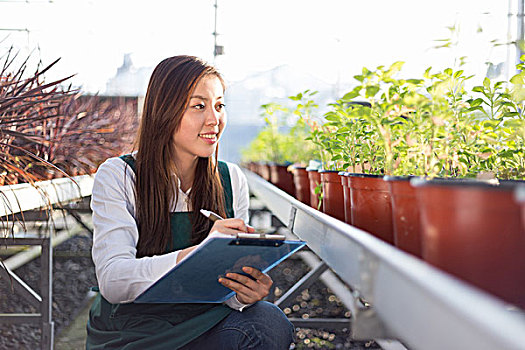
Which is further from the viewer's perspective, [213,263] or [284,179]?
[284,179]

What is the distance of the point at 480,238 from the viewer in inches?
20.3

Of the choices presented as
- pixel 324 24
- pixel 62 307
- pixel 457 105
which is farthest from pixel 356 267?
pixel 324 24

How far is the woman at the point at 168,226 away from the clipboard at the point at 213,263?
0.17ft

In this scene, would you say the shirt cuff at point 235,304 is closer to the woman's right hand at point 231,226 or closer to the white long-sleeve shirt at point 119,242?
the white long-sleeve shirt at point 119,242

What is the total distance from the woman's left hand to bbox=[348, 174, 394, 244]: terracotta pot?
0.89 feet

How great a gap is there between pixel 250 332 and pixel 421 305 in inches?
33.5

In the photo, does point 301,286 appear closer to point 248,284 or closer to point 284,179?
point 284,179

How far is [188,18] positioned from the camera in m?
4.70

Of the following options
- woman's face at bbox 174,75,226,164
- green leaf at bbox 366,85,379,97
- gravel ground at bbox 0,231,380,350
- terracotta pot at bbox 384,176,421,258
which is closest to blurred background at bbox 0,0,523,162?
gravel ground at bbox 0,231,380,350

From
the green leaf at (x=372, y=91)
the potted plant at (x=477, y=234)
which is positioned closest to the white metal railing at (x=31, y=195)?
the green leaf at (x=372, y=91)

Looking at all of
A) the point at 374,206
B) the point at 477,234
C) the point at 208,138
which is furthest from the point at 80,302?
the point at 477,234

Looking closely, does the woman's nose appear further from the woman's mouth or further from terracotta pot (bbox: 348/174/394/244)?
terracotta pot (bbox: 348/174/394/244)

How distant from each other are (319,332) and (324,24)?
2.56 metres

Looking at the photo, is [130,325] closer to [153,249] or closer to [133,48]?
[153,249]
